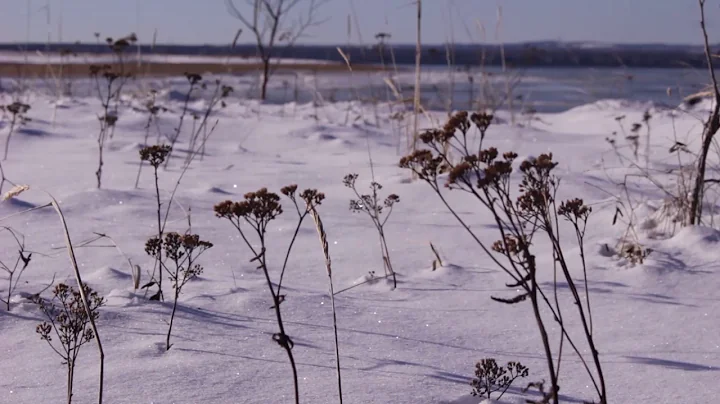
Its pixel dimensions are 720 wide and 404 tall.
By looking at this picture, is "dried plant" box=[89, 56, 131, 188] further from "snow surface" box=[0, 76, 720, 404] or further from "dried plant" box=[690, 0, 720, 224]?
"dried plant" box=[690, 0, 720, 224]

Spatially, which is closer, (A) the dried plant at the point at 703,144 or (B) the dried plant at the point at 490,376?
(B) the dried plant at the point at 490,376

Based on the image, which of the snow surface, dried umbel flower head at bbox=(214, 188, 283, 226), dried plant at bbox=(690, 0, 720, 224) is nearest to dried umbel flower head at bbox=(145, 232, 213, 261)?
the snow surface

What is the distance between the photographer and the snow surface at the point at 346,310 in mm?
1495

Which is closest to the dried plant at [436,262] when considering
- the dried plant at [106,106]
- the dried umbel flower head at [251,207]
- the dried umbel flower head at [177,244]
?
the dried umbel flower head at [177,244]

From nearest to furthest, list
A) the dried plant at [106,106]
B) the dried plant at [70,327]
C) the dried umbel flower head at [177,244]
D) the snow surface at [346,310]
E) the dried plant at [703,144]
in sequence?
1. the dried plant at [70,327]
2. the snow surface at [346,310]
3. the dried umbel flower head at [177,244]
4. the dried plant at [703,144]
5. the dried plant at [106,106]

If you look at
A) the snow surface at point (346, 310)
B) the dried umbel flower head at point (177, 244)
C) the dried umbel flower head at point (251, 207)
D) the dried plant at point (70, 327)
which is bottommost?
the snow surface at point (346, 310)

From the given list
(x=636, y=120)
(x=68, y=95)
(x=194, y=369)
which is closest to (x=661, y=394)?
(x=194, y=369)

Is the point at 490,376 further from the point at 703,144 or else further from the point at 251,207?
the point at 703,144

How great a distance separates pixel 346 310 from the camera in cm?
199

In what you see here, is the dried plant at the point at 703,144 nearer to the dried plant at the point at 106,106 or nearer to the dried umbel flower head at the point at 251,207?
the dried umbel flower head at the point at 251,207

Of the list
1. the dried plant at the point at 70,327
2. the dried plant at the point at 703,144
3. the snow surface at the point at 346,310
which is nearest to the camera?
the dried plant at the point at 70,327

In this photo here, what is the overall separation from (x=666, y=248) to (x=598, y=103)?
22.4 ft

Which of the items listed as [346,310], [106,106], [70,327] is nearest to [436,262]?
[346,310]

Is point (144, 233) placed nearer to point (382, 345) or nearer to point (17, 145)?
point (382, 345)
